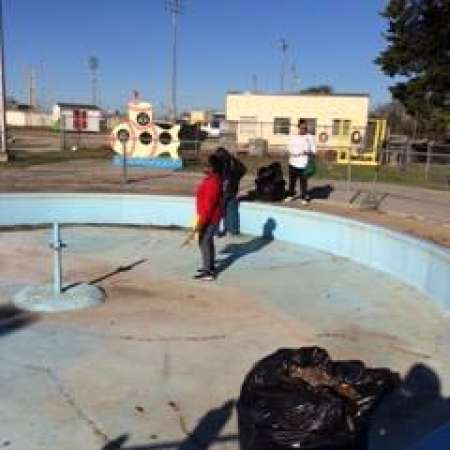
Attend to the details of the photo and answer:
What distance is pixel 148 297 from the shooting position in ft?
28.1

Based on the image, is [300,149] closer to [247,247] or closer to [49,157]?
[247,247]

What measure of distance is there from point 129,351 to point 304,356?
8.80 ft

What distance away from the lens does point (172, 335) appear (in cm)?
716

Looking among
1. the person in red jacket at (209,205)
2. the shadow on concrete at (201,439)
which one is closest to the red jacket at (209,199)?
the person in red jacket at (209,205)

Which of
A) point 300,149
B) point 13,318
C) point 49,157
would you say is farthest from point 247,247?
point 49,157

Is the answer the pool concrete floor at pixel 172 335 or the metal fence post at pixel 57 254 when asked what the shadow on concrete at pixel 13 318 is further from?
the metal fence post at pixel 57 254

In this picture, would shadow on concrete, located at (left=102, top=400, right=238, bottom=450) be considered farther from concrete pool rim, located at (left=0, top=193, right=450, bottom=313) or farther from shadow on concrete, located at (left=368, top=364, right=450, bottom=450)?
concrete pool rim, located at (left=0, top=193, right=450, bottom=313)

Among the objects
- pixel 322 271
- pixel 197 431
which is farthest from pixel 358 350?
pixel 322 271

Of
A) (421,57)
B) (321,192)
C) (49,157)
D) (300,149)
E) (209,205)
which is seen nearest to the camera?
(209,205)

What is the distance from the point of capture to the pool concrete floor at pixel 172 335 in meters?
5.18

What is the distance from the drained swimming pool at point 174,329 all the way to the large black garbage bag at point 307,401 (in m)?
0.86

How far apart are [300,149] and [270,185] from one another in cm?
125

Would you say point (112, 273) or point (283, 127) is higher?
point (283, 127)

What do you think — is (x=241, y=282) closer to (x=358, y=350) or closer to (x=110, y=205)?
(x=358, y=350)
